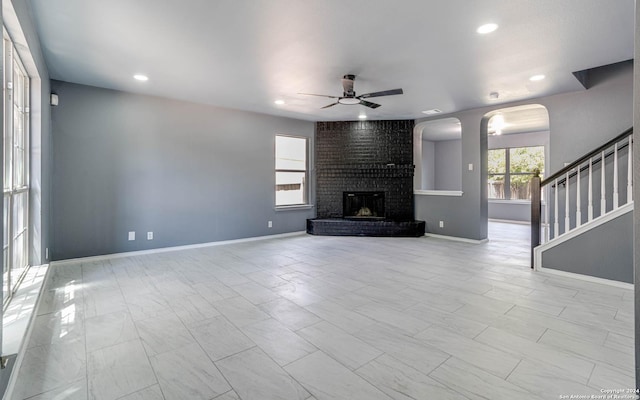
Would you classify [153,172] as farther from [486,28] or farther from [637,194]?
[637,194]

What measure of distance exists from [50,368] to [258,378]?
1292 millimetres

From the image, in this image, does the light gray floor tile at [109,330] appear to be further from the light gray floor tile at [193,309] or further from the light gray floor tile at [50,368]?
the light gray floor tile at [193,309]

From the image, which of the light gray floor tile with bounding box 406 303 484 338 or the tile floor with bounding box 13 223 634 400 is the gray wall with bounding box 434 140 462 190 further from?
the light gray floor tile with bounding box 406 303 484 338

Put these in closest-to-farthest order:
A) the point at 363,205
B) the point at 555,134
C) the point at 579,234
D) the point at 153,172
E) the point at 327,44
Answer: the point at 327,44
the point at 579,234
the point at 555,134
the point at 153,172
the point at 363,205

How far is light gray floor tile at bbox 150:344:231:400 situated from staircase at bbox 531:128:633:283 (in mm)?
4080

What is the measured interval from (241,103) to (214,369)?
447 cm

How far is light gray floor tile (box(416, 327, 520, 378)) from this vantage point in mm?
1898

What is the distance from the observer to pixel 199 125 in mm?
5355

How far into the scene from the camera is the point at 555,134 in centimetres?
482

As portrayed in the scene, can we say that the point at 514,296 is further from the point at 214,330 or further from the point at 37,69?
the point at 37,69

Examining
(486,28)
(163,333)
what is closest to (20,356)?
(163,333)

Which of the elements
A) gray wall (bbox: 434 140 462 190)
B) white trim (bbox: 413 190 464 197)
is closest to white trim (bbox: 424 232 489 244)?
white trim (bbox: 413 190 464 197)

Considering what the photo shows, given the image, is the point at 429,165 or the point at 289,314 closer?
the point at 289,314

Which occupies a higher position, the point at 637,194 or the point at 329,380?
the point at 637,194
